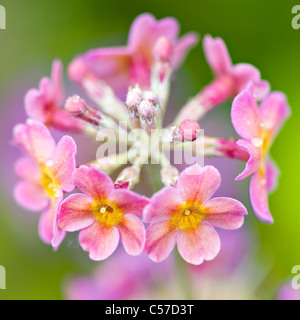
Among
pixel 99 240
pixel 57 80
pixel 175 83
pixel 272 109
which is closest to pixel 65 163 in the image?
pixel 99 240

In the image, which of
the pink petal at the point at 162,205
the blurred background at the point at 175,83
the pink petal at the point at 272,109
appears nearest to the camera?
the pink petal at the point at 162,205

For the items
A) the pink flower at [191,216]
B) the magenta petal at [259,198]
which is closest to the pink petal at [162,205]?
the pink flower at [191,216]

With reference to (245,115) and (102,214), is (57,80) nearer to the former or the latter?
(102,214)

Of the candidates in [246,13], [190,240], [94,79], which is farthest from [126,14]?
[190,240]

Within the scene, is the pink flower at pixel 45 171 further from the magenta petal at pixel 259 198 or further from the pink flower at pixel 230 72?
the pink flower at pixel 230 72

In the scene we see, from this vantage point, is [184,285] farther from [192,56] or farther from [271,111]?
[192,56]

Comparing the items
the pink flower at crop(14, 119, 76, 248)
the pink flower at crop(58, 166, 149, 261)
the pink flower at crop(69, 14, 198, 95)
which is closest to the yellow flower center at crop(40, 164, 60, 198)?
the pink flower at crop(14, 119, 76, 248)

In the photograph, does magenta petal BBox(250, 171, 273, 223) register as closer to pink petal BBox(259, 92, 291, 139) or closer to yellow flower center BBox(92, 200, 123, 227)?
pink petal BBox(259, 92, 291, 139)
